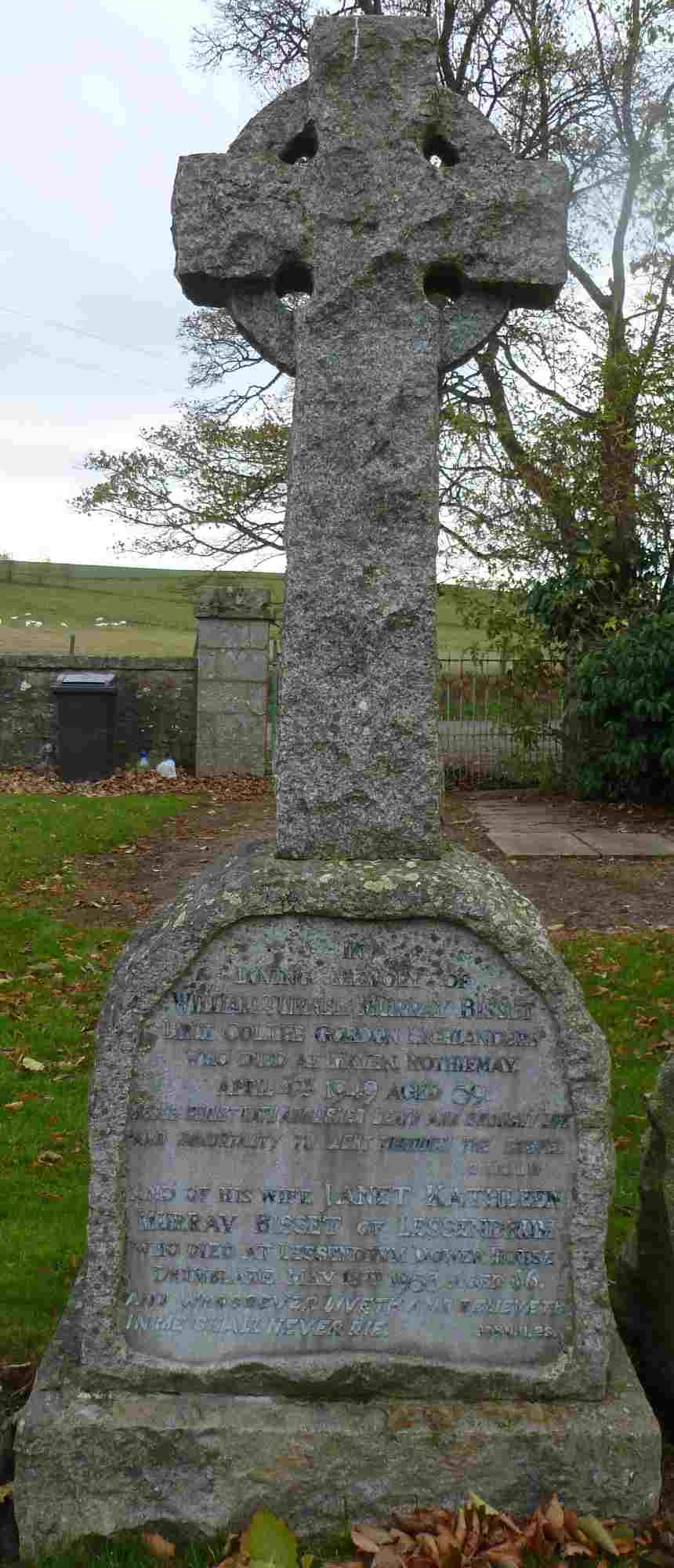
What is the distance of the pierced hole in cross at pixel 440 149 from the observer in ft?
10.1

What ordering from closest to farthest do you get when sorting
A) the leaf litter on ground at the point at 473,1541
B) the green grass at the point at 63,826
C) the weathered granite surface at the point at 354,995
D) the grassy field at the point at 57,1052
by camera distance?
the leaf litter on ground at the point at 473,1541
the weathered granite surface at the point at 354,995
the grassy field at the point at 57,1052
the green grass at the point at 63,826

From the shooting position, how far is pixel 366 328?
2.99m

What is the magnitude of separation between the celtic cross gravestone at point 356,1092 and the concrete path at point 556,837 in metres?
7.35

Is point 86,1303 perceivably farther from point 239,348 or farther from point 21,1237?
point 239,348

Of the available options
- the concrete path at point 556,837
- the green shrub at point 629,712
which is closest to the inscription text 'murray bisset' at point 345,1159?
the concrete path at point 556,837

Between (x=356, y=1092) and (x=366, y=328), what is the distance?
179 centimetres

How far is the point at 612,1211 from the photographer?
4.45m

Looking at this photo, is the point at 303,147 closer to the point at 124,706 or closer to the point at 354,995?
the point at 354,995

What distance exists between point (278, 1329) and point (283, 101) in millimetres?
2936

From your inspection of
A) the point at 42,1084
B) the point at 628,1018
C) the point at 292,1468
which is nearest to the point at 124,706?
the point at 42,1084

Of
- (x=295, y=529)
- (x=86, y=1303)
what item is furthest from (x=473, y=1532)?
(x=295, y=529)

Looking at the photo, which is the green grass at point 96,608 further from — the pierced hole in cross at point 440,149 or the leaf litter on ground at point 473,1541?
the leaf litter on ground at point 473,1541

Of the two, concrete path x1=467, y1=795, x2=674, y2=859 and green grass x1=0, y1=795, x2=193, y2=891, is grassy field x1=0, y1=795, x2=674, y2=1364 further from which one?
concrete path x1=467, y1=795, x2=674, y2=859

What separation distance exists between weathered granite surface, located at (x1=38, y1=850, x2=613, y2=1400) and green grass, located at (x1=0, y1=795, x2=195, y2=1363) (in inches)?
37.8
